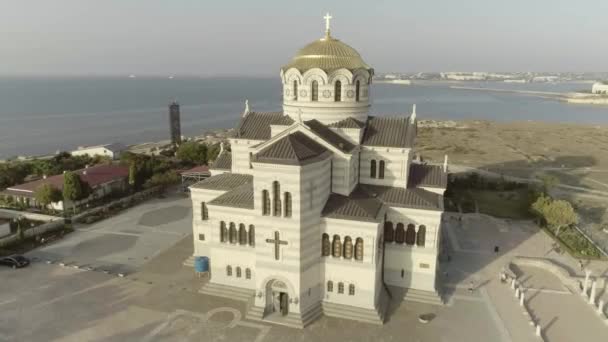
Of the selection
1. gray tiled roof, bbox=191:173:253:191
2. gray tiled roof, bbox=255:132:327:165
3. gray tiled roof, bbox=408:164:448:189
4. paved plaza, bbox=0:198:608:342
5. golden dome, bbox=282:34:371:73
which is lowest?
paved plaza, bbox=0:198:608:342

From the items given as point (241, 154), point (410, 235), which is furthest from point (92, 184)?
point (410, 235)

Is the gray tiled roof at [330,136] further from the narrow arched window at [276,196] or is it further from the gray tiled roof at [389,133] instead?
the narrow arched window at [276,196]

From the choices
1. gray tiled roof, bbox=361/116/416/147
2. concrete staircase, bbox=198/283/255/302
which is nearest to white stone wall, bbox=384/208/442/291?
gray tiled roof, bbox=361/116/416/147

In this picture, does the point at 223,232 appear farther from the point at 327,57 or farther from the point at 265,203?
the point at 327,57

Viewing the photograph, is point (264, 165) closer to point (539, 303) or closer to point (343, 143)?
point (343, 143)

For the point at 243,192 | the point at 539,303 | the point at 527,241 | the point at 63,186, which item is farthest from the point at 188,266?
the point at 527,241

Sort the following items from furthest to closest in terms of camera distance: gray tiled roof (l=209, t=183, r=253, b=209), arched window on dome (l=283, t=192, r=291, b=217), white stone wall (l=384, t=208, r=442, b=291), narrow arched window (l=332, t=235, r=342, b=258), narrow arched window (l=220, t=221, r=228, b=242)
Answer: narrow arched window (l=220, t=221, r=228, b=242) → white stone wall (l=384, t=208, r=442, b=291) → gray tiled roof (l=209, t=183, r=253, b=209) → narrow arched window (l=332, t=235, r=342, b=258) → arched window on dome (l=283, t=192, r=291, b=217)

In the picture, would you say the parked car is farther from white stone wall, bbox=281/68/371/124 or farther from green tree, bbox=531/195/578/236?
green tree, bbox=531/195/578/236
